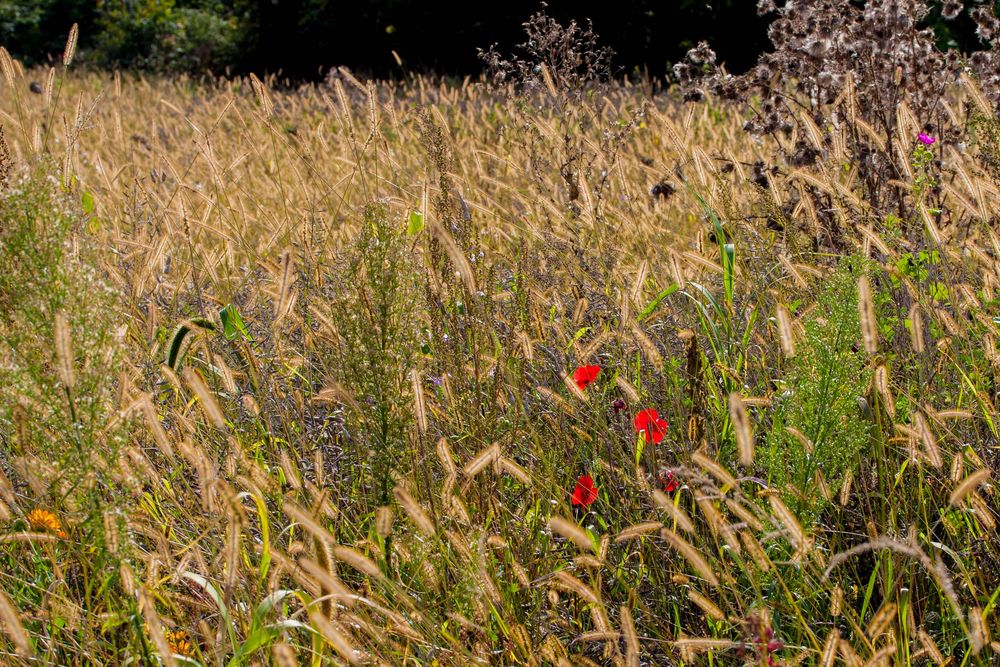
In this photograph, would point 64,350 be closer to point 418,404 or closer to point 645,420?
point 418,404

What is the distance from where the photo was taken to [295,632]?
159 centimetres

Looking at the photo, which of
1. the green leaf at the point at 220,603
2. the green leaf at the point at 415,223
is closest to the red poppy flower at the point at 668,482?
the green leaf at the point at 220,603

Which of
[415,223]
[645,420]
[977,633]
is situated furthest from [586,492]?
[415,223]

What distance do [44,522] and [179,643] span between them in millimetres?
334

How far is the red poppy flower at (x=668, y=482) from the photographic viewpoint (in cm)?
176

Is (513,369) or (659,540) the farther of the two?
(513,369)

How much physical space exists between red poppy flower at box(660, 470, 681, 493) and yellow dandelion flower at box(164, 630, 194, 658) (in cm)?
83

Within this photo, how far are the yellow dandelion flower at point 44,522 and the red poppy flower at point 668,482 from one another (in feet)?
3.41

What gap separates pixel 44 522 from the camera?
5.79 ft

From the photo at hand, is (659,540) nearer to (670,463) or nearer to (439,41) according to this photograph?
(670,463)

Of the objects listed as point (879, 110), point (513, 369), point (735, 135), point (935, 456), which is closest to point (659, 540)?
point (513, 369)

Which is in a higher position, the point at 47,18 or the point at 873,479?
the point at 47,18

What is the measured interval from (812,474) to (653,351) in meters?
0.34

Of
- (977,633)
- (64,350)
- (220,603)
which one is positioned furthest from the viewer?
(220,603)
